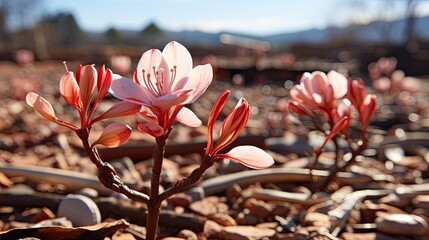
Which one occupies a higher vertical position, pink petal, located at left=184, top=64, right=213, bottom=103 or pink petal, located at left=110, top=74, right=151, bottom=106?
pink petal, located at left=184, top=64, right=213, bottom=103

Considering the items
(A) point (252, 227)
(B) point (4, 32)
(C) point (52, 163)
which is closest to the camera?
(A) point (252, 227)

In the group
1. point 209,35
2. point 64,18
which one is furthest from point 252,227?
point 209,35

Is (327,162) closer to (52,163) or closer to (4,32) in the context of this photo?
(52,163)

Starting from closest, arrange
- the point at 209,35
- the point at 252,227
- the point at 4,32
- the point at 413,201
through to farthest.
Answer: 1. the point at 252,227
2. the point at 413,201
3. the point at 4,32
4. the point at 209,35

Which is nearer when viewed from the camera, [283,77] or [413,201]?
[413,201]

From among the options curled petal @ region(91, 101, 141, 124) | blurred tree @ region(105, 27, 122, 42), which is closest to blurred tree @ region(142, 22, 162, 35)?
blurred tree @ region(105, 27, 122, 42)

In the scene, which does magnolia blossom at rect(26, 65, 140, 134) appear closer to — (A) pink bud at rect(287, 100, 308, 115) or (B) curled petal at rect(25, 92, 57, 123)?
(B) curled petal at rect(25, 92, 57, 123)
